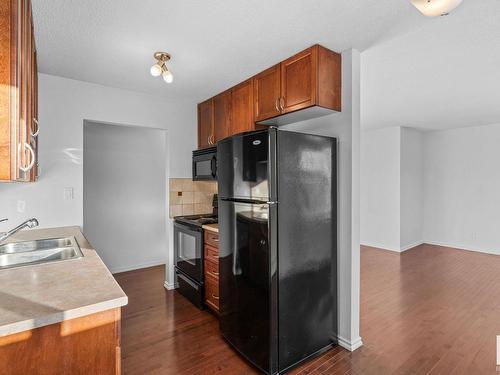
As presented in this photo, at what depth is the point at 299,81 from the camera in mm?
2295

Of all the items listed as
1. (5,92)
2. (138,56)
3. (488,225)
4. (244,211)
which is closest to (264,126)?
(244,211)

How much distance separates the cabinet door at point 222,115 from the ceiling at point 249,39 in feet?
0.39

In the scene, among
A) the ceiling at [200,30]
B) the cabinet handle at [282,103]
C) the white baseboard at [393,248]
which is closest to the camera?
the ceiling at [200,30]

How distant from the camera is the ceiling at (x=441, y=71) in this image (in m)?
2.00

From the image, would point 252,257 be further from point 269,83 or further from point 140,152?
point 140,152

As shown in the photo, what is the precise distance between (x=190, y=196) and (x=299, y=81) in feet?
6.97

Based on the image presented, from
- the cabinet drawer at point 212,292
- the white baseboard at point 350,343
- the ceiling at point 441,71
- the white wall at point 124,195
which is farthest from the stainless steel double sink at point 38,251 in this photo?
the ceiling at point 441,71

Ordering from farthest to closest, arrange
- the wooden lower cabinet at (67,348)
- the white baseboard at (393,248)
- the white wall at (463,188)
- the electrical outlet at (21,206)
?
the white baseboard at (393,248), the white wall at (463,188), the electrical outlet at (21,206), the wooden lower cabinet at (67,348)

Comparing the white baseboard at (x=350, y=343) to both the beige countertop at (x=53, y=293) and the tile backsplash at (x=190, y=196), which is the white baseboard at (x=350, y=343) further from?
the tile backsplash at (x=190, y=196)

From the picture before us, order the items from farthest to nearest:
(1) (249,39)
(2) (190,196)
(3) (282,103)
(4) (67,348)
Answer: (2) (190,196) → (3) (282,103) → (1) (249,39) → (4) (67,348)

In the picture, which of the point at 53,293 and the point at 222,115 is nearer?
the point at 53,293

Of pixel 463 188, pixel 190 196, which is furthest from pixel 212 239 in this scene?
pixel 463 188

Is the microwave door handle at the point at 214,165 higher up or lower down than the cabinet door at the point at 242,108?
lower down

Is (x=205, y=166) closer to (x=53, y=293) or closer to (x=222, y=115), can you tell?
(x=222, y=115)
